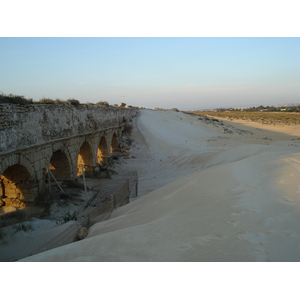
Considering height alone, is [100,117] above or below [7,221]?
above

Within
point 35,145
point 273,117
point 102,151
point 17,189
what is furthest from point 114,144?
point 273,117

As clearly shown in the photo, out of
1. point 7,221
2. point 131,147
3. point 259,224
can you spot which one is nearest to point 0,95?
point 7,221

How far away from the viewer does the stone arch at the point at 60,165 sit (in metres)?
10.9

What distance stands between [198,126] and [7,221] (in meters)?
27.8

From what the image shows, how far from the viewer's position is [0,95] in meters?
7.61

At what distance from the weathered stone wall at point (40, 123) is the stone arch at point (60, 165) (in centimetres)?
90

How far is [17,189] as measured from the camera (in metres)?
8.41

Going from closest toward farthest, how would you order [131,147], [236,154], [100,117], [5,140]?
[5,140] → [236,154] → [100,117] → [131,147]

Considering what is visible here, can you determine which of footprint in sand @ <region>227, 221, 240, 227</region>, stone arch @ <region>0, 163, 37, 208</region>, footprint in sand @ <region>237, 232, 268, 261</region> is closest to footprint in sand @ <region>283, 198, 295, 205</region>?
footprint in sand @ <region>227, 221, 240, 227</region>

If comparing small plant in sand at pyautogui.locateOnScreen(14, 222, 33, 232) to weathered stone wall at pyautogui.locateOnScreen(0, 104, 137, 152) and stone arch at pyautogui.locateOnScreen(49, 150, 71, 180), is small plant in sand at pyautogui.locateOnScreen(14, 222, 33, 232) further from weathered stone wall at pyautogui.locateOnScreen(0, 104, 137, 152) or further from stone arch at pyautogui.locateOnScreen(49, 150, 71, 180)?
stone arch at pyautogui.locateOnScreen(49, 150, 71, 180)

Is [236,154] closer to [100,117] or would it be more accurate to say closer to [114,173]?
[114,173]

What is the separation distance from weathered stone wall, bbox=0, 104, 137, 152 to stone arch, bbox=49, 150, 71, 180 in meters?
0.90

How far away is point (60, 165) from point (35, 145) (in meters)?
2.70

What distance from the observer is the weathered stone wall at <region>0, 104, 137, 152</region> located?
7.24m
